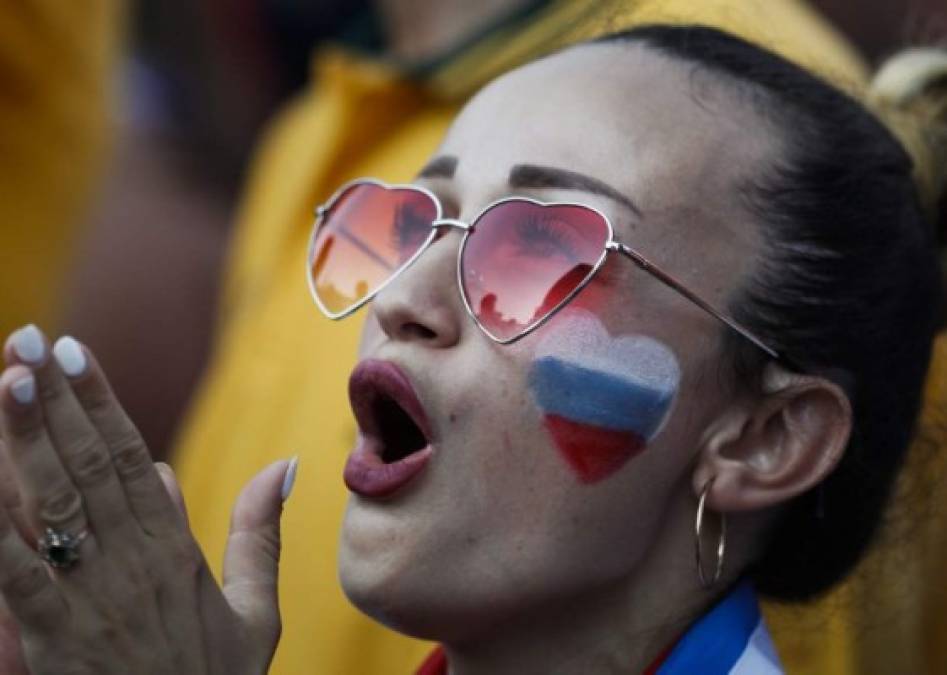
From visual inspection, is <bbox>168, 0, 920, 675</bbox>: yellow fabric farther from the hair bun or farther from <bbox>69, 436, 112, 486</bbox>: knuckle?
<bbox>69, 436, 112, 486</bbox>: knuckle

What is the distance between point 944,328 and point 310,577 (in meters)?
0.88

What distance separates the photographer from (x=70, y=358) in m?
1.43

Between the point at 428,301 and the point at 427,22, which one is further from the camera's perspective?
the point at 427,22

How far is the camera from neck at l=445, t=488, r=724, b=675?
175 cm

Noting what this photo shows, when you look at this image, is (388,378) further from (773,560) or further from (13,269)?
(13,269)

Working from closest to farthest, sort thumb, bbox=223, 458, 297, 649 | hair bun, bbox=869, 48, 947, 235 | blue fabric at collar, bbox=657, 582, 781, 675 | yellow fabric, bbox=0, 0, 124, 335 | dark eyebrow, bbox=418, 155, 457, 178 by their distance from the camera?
thumb, bbox=223, 458, 297, 649 < blue fabric at collar, bbox=657, 582, 781, 675 < dark eyebrow, bbox=418, 155, 457, 178 < hair bun, bbox=869, 48, 947, 235 < yellow fabric, bbox=0, 0, 124, 335

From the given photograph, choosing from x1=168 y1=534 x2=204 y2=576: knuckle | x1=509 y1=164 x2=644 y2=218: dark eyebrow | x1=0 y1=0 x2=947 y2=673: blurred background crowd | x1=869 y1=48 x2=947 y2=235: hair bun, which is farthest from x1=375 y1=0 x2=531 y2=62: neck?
x1=168 y1=534 x2=204 y2=576: knuckle

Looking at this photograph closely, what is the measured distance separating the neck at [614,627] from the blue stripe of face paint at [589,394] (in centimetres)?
15

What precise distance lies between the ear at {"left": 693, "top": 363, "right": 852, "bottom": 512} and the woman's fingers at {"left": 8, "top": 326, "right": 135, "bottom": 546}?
63 cm

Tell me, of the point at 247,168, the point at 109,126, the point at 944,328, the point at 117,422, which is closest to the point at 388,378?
the point at 117,422

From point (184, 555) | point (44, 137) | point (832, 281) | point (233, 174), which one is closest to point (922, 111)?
point (832, 281)

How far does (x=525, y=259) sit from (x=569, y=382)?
0.14 meters

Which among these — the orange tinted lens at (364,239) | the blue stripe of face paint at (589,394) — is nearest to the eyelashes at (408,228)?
the orange tinted lens at (364,239)

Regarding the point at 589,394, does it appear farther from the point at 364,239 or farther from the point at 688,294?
the point at 364,239
